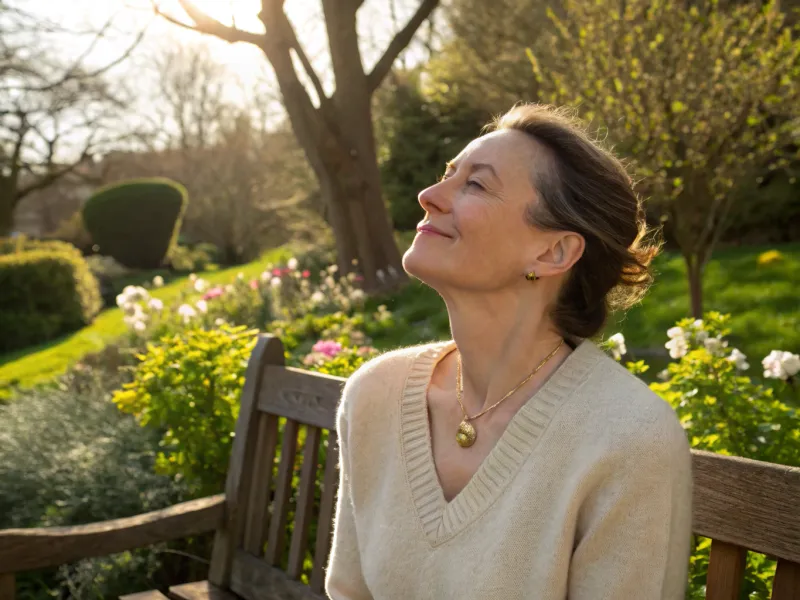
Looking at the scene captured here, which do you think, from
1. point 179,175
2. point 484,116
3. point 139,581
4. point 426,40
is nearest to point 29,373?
point 139,581

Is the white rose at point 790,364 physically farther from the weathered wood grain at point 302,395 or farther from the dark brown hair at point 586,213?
the weathered wood grain at point 302,395

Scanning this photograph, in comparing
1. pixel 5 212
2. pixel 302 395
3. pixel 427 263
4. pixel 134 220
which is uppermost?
pixel 5 212

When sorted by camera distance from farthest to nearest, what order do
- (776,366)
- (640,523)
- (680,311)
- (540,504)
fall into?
(680,311) → (776,366) → (540,504) → (640,523)

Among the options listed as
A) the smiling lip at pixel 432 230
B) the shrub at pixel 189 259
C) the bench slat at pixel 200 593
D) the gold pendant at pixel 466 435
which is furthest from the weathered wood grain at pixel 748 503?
the shrub at pixel 189 259

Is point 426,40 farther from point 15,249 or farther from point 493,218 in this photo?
point 493,218

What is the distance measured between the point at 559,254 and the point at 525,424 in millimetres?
358

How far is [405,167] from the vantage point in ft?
54.1

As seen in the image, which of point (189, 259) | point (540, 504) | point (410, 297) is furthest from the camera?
point (189, 259)

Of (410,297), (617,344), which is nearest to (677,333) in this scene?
(617,344)

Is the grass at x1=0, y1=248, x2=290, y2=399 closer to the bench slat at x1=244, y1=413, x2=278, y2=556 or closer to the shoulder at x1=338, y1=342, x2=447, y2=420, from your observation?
the bench slat at x1=244, y1=413, x2=278, y2=556

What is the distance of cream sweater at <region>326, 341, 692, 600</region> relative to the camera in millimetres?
1487

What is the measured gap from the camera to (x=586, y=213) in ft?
5.62

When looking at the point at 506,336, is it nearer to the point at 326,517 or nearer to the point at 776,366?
the point at 326,517

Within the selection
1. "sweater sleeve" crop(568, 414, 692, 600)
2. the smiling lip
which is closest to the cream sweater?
"sweater sleeve" crop(568, 414, 692, 600)
